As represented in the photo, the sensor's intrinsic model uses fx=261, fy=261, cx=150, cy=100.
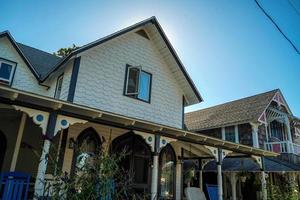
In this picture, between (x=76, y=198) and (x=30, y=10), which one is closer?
(x=76, y=198)

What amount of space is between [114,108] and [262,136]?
11.5 metres

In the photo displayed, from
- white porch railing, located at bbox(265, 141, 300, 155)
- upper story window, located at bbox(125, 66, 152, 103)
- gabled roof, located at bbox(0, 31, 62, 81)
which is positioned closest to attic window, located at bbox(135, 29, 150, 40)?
upper story window, located at bbox(125, 66, 152, 103)

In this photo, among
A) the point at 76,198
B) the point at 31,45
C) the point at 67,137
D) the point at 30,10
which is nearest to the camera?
the point at 76,198

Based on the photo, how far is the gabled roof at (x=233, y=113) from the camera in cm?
1719

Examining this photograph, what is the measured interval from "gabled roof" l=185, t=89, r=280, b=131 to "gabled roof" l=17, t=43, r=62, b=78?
37.4ft

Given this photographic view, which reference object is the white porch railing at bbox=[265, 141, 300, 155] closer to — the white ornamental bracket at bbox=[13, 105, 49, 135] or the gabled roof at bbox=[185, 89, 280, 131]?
the gabled roof at bbox=[185, 89, 280, 131]

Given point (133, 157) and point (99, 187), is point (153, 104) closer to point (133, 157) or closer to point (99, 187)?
point (133, 157)

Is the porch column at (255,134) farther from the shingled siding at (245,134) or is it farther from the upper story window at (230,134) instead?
the upper story window at (230,134)

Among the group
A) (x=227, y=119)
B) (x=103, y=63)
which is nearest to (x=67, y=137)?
(x=103, y=63)

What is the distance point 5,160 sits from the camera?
9.02 m

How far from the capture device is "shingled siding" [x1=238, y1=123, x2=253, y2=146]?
16.6 metres

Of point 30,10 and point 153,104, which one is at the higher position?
point 30,10

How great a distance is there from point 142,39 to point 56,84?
14.2 ft

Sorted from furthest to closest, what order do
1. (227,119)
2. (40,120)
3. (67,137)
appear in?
(227,119)
(67,137)
(40,120)
